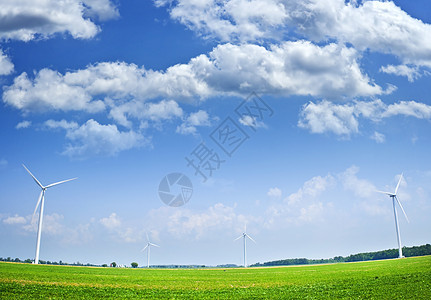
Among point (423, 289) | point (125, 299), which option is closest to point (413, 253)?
point (423, 289)

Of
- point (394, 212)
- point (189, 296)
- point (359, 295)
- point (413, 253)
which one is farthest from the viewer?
point (413, 253)

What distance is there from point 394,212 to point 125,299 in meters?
127

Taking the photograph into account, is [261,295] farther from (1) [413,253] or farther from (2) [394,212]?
(1) [413,253]

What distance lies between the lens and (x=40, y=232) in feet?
328

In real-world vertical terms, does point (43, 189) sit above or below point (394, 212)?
above

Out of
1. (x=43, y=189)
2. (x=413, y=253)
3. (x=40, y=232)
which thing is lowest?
(x=413, y=253)

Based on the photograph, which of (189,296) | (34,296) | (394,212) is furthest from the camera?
(394,212)

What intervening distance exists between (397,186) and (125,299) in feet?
425

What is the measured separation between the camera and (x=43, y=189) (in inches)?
4070

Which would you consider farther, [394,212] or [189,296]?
[394,212]

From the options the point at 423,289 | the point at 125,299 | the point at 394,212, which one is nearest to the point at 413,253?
the point at 394,212

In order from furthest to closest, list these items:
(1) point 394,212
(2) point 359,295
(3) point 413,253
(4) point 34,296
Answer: (3) point 413,253
(1) point 394,212
(2) point 359,295
(4) point 34,296

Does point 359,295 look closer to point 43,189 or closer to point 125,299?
point 125,299

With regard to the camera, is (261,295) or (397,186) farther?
(397,186)
